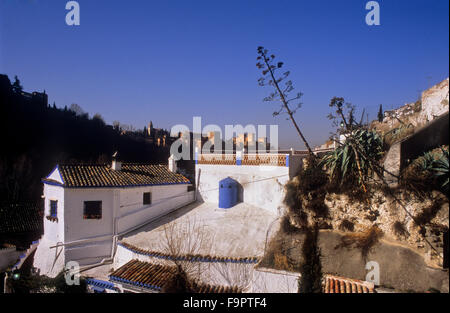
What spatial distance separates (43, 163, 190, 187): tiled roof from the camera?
10070mm

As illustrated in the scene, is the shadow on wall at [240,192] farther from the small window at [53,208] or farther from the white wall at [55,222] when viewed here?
the small window at [53,208]

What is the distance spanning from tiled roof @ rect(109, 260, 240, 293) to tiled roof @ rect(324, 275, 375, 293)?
2.46 metres

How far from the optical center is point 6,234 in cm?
1653

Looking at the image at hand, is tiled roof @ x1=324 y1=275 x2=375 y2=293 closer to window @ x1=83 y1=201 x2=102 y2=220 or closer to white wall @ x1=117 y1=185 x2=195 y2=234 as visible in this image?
white wall @ x1=117 y1=185 x2=195 y2=234

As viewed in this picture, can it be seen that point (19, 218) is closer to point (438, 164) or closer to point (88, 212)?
point (88, 212)

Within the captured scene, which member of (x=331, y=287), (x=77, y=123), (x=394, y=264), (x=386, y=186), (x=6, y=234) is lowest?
(x=6, y=234)

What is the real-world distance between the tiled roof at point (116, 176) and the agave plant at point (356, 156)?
6837 millimetres

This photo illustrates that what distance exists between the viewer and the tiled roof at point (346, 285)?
559cm

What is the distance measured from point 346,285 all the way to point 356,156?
3.24 m

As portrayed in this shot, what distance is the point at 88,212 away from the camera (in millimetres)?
10031

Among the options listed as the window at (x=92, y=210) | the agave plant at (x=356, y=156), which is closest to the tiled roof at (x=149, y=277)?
the window at (x=92, y=210)
